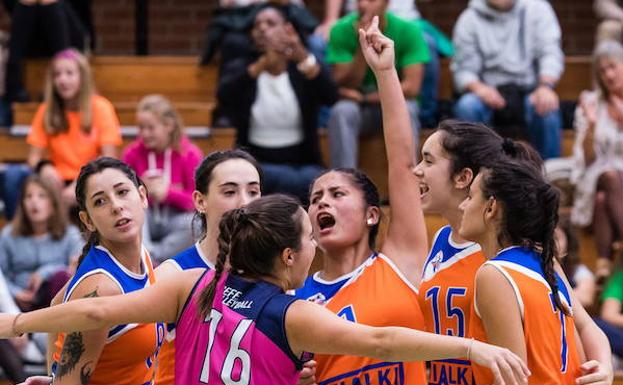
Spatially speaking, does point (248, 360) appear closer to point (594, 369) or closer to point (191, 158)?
point (594, 369)

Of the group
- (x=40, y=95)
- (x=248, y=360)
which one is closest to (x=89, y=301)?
(x=248, y=360)

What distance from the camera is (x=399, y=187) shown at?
425cm

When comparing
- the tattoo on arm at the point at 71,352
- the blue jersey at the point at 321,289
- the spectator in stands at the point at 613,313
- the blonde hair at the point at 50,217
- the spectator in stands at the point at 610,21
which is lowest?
the spectator in stands at the point at 613,313

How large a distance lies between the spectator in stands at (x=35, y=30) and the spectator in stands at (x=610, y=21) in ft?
11.1

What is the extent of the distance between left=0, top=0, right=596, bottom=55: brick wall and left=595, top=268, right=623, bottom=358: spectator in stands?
4.04m

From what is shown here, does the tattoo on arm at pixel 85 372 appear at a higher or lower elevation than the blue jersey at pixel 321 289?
lower

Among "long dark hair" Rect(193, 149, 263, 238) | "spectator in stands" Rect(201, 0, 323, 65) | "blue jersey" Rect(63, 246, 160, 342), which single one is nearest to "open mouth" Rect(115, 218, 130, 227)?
"blue jersey" Rect(63, 246, 160, 342)

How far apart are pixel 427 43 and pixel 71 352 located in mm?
4884

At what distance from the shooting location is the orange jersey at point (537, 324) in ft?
11.6

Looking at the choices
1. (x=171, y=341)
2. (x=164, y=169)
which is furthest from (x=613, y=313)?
(x=171, y=341)

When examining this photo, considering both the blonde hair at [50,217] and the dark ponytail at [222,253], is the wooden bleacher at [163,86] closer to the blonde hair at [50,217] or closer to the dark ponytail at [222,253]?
the blonde hair at [50,217]

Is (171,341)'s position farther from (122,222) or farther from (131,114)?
(131,114)

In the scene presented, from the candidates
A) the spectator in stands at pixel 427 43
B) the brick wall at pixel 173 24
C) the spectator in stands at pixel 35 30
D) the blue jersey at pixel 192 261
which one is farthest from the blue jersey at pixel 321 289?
the brick wall at pixel 173 24

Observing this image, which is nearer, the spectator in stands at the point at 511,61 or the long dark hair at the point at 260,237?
the long dark hair at the point at 260,237
